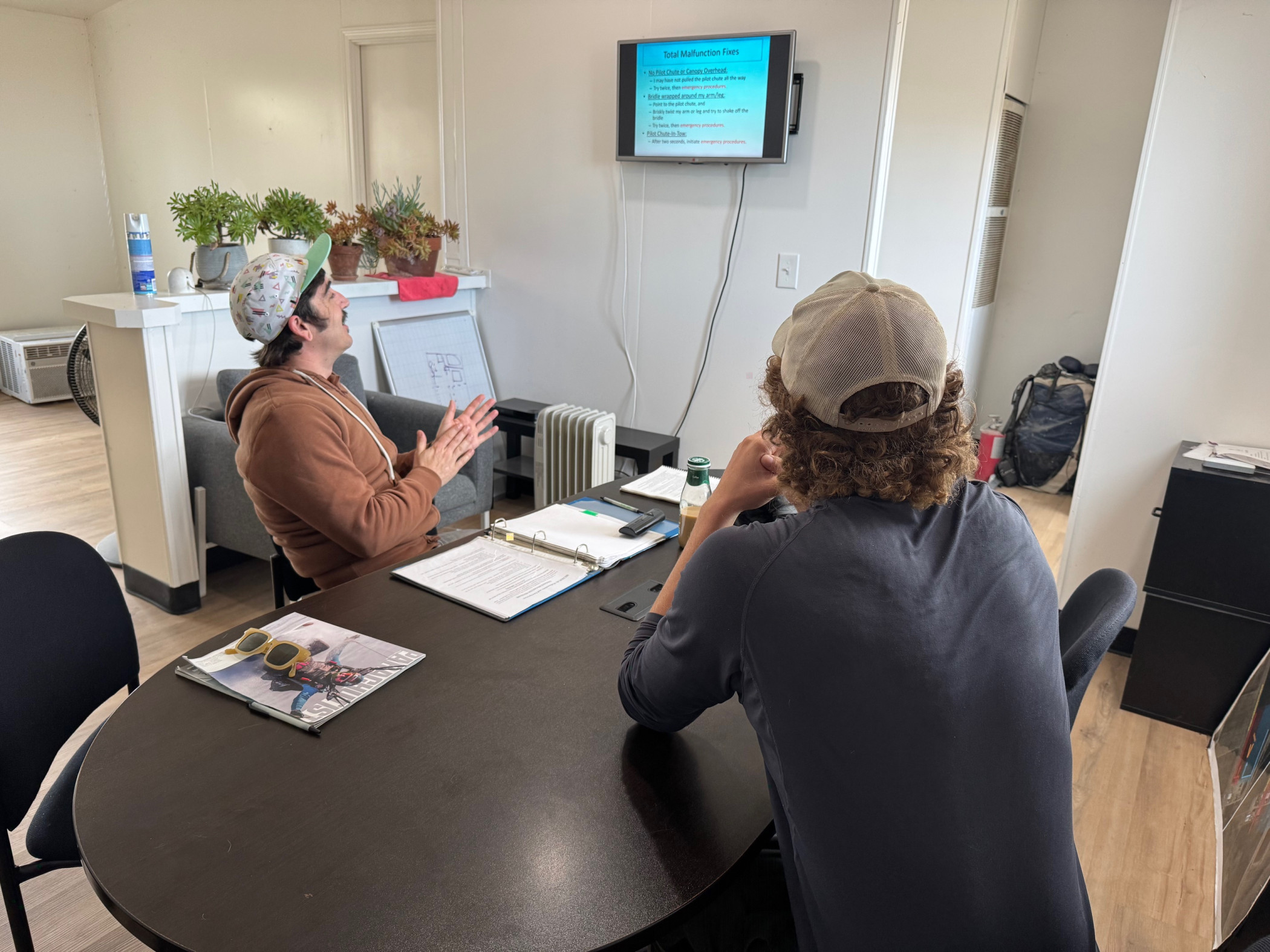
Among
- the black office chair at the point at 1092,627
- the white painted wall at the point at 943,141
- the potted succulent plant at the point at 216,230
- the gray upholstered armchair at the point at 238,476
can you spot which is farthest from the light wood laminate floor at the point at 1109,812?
the white painted wall at the point at 943,141

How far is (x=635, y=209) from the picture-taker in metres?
3.55

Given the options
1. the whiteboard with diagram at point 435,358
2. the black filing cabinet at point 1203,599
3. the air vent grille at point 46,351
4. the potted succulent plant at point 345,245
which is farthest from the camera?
the air vent grille at point 46,351

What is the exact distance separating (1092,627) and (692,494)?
2.43 ft

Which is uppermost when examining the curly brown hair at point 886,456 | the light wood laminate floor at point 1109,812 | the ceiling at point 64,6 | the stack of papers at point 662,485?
the ceiling at point 64,6

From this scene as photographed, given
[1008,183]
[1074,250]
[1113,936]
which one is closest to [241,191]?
[1008,183]

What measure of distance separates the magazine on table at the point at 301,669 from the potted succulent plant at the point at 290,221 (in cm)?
214

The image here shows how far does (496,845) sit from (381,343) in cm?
309

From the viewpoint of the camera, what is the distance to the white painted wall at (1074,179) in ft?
14.0

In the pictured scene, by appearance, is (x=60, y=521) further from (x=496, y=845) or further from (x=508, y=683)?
(x=496, y=845)

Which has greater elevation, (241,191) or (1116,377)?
(241,191)

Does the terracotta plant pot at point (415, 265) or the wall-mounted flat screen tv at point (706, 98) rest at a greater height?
the wall-mounted flat screen tv at point (706, 98)

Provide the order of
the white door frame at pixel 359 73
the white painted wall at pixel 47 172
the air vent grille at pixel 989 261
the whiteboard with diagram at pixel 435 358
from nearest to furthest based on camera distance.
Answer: the whiteboard with diagram at pixel 435 358 < the air vent grille at pixel 989 261 < the white door frame at pixel 359 73 < the white painted wall at pixel 47 172

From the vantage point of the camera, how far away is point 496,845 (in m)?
0.89

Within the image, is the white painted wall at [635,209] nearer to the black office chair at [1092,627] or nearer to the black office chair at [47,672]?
the black office chair at [1092,627]
